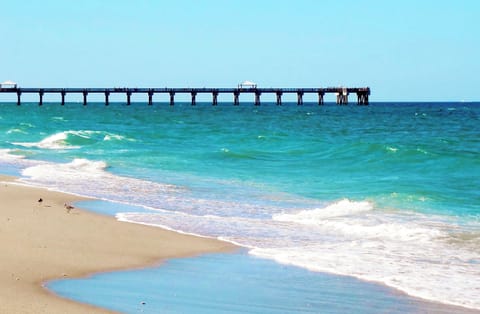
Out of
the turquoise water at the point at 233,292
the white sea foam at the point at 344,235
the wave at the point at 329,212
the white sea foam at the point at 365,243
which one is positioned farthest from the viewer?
the wave at the point at 329,212

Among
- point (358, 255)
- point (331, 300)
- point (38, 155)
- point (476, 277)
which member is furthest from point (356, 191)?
point (38, 155)

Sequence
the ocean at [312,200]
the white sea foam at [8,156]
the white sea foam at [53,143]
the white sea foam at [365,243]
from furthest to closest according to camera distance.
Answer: the white sea foam at [53,143] → the white sea foam at [8,156] → the ocean at [312,200] → the white sea foam at [365,243]

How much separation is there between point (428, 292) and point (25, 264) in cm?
436

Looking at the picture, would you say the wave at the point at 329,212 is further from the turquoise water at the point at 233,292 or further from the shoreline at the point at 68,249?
the turquoise water at the point at 233,292

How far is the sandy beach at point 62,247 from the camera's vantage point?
7.72m

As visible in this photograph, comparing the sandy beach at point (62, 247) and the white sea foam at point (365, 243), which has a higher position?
the sandy beach at point (62, 247)

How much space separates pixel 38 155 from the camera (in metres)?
31.4

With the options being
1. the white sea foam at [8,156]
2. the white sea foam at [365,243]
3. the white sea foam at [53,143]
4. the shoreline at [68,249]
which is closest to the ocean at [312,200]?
the white sea foam at [365,243]

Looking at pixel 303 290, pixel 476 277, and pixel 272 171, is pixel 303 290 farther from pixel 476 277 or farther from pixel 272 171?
pixel 272 171

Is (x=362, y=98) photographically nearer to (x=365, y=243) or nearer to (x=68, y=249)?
(x=365, y=243)

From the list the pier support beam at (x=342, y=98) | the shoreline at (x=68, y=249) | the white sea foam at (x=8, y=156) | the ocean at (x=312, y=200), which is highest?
the shoreline at (x=68, y=249)

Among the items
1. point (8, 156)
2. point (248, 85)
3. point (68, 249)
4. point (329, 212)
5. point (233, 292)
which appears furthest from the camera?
point (248, 85)

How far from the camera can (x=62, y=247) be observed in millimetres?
10531

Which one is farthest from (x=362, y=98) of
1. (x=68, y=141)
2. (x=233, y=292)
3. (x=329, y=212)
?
(x=233, y=292)
